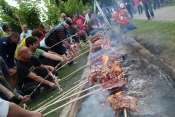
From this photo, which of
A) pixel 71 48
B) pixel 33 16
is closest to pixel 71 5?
pixel 33 16

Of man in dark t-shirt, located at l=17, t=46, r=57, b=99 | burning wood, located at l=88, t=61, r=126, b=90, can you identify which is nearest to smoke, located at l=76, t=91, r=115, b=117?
burning wood, located at l=88, t=61, r=126, b=90

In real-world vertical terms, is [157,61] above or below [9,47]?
below

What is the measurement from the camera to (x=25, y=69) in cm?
628

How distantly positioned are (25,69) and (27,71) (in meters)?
0.09

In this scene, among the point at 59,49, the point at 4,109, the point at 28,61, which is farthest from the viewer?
the point at 59,49

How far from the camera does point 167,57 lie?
19.5ft

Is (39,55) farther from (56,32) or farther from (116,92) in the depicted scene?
(116,92)

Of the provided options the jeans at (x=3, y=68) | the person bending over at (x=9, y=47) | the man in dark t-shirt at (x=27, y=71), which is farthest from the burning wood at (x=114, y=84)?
the person bending over at (x=9, y=47)

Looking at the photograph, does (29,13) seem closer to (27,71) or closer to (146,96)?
(27,71)

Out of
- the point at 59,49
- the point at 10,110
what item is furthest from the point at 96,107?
the point at 59,49

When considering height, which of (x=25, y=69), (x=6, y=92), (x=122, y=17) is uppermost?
(x=25, y=69)

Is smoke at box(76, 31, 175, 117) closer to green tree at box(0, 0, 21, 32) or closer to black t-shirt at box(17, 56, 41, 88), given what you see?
black t-shirt at box(17, 56, 41, 88)

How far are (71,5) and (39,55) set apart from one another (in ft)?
57.6

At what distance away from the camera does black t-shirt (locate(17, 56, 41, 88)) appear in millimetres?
6305
